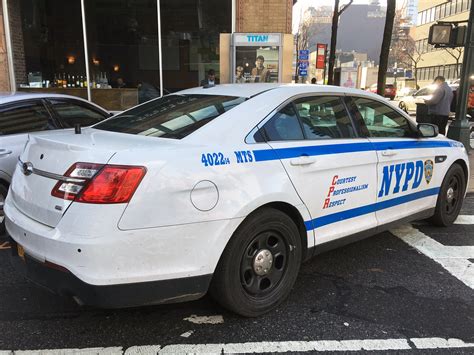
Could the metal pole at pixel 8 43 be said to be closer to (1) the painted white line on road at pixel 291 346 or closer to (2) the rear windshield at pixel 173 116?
(2) the rear windshield at pixel 173 116

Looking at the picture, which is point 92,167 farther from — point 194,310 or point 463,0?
point 463,0

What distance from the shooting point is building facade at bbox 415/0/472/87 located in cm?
4853

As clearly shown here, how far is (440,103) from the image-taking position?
1086cm

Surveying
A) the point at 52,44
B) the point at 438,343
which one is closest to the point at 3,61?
the point at 52,44

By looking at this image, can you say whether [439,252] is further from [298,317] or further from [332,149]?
[298,317]

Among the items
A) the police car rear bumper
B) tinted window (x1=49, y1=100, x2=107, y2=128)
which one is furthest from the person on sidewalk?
the police car rear bumper

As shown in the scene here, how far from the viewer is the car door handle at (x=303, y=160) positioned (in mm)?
3463

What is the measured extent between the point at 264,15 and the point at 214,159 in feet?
31.5

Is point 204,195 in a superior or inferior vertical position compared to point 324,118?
inferior

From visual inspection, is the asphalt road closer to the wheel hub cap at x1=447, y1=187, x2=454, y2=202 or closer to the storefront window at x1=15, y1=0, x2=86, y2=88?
the wheel hub cap at x1=447, y1=187, x2=454, y2=202

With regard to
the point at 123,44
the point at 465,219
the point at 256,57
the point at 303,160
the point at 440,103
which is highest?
the point at 123,44

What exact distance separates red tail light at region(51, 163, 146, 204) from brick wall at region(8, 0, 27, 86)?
1089 centimetres

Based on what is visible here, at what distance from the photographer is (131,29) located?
51.7 ft

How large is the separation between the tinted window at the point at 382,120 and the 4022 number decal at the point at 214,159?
182 centimetres
